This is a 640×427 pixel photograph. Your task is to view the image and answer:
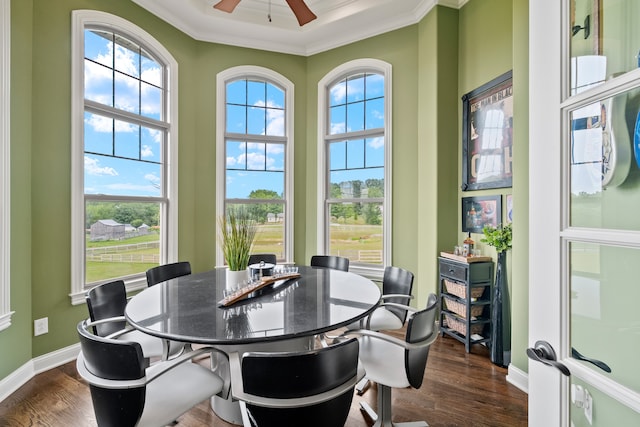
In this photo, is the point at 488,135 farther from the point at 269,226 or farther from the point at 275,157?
the point at 269,226

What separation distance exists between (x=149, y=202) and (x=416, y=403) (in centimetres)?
329

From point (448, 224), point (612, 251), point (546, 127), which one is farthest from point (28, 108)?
point (448, 224)

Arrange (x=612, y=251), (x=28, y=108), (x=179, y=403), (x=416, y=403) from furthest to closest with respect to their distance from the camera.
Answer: (x=28, y=108) → (x=416, y=403) → (x=179, y=403) → (x=612, y=251)

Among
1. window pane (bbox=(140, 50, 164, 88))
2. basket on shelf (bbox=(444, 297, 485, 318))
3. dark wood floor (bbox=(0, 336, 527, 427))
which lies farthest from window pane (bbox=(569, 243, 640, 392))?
window pane (bbox=(140, 50, 164, 88))

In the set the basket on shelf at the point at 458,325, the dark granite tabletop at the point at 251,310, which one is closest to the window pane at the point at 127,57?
the dark granite tabletop at the point at 251,310

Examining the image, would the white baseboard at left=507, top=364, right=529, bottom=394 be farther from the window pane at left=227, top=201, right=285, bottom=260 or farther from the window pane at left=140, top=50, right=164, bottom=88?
the window pane at left=140, top=50, right=164, bottom=88

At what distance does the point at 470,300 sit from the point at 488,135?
1.56m

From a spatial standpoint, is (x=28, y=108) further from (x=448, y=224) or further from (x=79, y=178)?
(x=448, y=224)

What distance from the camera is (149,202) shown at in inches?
143

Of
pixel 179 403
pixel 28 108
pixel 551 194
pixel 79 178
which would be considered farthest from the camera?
pixel 79 178

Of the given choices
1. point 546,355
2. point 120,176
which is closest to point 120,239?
point 120,176

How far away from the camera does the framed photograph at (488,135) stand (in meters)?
2.82

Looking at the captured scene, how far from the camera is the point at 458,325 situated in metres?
3.07

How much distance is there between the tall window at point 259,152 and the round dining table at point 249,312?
1915mm
